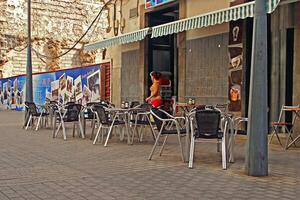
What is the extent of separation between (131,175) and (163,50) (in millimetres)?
10313

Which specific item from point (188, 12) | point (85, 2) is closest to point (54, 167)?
point (188, 12)

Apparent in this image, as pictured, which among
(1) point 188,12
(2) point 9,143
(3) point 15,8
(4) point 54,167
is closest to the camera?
(4) point 54,167

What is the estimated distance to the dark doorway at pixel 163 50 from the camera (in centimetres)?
1570

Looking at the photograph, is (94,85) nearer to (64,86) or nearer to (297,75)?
(64,86)

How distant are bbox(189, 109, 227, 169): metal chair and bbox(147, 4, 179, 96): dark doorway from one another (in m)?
8.19

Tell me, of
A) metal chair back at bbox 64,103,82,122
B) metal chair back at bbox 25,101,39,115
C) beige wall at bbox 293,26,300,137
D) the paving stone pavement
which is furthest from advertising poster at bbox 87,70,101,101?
beige wall at bbox 293,26,300,137

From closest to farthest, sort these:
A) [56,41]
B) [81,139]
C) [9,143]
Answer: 1. [9,143]
2. [81,139]
3. [56,41]

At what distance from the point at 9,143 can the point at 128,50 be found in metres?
7.15

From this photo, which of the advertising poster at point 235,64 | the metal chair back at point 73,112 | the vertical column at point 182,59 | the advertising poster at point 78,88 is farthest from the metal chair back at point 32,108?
the advertising poster at point 78,88

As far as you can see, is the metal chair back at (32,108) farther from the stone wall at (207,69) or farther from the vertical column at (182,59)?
the stone wall at (207,69)

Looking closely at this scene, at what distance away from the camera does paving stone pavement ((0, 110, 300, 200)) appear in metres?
5.45

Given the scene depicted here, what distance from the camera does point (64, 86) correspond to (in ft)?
70.7

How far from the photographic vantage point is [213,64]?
1253 centimetres

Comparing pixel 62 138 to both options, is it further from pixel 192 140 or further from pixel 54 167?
pixel 192 140
